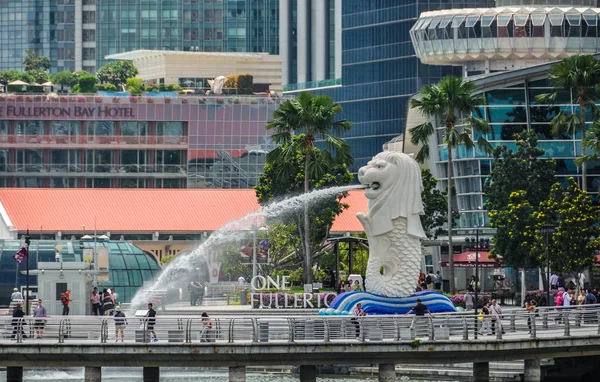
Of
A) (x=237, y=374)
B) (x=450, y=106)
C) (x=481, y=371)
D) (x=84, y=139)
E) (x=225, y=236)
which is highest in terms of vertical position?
(x=84, y=139)

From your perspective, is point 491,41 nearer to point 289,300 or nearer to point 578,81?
point 578,81

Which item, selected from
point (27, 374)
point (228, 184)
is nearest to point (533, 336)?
point (27, 374)

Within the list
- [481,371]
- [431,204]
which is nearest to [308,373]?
[481,371]

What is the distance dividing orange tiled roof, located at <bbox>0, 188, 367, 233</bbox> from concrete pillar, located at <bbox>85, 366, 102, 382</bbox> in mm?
70464

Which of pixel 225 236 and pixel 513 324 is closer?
pixel 513 324

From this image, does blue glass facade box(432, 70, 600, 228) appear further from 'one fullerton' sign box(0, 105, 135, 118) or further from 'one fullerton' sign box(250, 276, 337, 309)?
'one fullerton' sign box(0, 105, 135, 118)

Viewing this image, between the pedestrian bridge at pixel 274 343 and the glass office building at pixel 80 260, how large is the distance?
28.8 meters

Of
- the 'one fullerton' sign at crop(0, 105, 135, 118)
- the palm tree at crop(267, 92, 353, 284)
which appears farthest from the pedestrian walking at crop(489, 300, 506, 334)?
the 'one fullerton' sign at crop(0, 105, 135, 118)

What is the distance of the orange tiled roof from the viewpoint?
148m

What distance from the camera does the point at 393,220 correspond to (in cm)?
8594

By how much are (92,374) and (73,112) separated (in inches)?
4860

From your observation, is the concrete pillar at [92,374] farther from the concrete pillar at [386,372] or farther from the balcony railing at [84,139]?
the balcony railing at [84,139]

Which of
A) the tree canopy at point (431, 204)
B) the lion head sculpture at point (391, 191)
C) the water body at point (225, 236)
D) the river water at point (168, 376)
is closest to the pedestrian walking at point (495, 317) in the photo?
the lion head sculpture at point (391, 191)

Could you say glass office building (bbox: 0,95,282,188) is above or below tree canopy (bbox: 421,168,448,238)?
above
